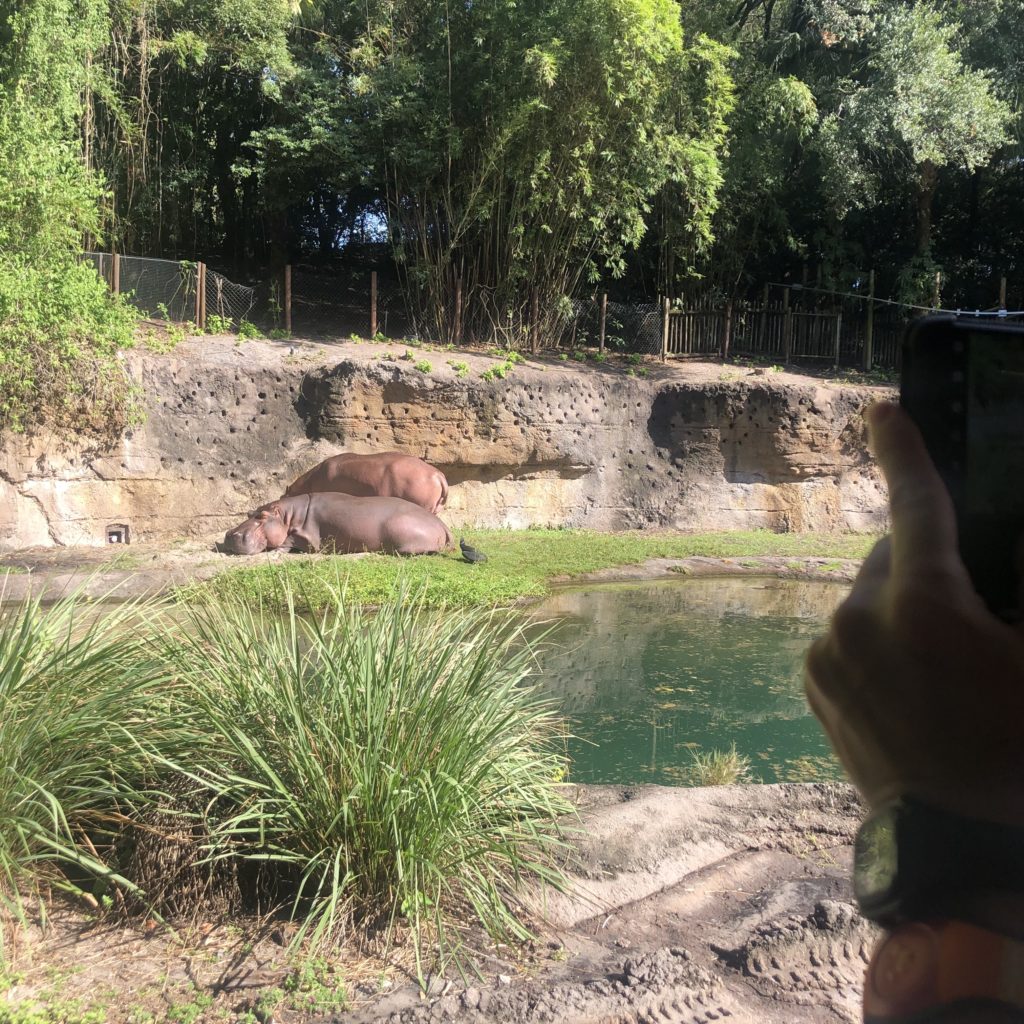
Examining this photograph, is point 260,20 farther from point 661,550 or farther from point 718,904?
point 718,904

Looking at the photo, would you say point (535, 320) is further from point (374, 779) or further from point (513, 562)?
point (374, 779)

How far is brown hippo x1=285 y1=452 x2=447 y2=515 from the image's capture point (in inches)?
546

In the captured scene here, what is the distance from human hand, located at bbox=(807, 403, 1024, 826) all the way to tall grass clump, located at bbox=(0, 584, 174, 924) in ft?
9.72

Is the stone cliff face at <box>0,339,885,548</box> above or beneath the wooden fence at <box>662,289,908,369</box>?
beneath

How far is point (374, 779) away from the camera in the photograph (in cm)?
357

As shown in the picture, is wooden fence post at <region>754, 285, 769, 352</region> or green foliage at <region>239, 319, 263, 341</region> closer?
green foliage at <region>239, 319, 263, 341</region>

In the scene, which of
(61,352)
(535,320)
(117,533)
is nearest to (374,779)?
(61,352)

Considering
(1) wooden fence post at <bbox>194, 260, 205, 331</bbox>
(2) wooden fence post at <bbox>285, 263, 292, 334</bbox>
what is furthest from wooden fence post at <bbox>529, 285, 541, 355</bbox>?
(1) wooden fence post at <bbox>194, 260, 205, 331</bbox>

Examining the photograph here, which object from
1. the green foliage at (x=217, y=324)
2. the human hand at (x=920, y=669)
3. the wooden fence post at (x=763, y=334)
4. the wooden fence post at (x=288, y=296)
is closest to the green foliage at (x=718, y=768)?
the human hand at (x=920, y=669)

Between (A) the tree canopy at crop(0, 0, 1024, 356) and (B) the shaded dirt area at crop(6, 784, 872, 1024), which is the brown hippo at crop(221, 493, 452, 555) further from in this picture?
(B) the shaded dirt area at crop(6, 784, 872, 1024)

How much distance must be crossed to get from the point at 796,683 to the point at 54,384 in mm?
9855

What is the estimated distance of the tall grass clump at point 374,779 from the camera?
3.51 m

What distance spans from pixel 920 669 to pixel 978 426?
21 cm

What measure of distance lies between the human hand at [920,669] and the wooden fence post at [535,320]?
18.7m
